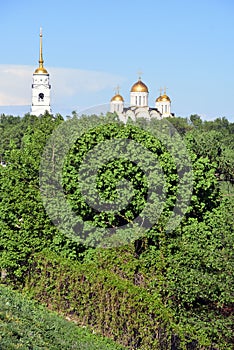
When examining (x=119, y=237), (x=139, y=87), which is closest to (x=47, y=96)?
(x=139, y=87)

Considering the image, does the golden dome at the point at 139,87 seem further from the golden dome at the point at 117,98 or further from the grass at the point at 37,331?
the grass at the point at 37,331

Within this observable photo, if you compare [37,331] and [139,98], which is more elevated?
[139,98]

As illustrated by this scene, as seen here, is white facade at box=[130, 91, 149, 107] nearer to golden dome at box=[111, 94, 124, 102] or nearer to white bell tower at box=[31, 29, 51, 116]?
golden dome at box=[111, 94, 124, 102]

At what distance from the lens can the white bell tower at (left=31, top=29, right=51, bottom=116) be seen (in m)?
95.2

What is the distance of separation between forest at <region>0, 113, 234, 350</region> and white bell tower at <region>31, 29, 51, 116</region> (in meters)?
73.2

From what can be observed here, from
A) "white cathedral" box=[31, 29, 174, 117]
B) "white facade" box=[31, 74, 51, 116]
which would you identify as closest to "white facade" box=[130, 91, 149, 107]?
"white cathedral" box=[31, 29, 174, 117]

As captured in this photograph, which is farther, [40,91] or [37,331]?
[40,91]

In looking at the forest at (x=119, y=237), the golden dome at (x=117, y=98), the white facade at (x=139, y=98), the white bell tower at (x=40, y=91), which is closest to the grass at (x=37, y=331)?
the forest at (x=119, y=237)

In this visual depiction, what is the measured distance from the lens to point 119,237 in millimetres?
18562

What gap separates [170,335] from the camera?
15.4 m

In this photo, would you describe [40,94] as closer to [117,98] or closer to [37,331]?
[117,98]

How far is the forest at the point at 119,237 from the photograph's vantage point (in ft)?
51.4

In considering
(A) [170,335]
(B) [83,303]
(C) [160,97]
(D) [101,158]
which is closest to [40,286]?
(B) [83,303]

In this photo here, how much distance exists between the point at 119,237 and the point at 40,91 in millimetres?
79197
